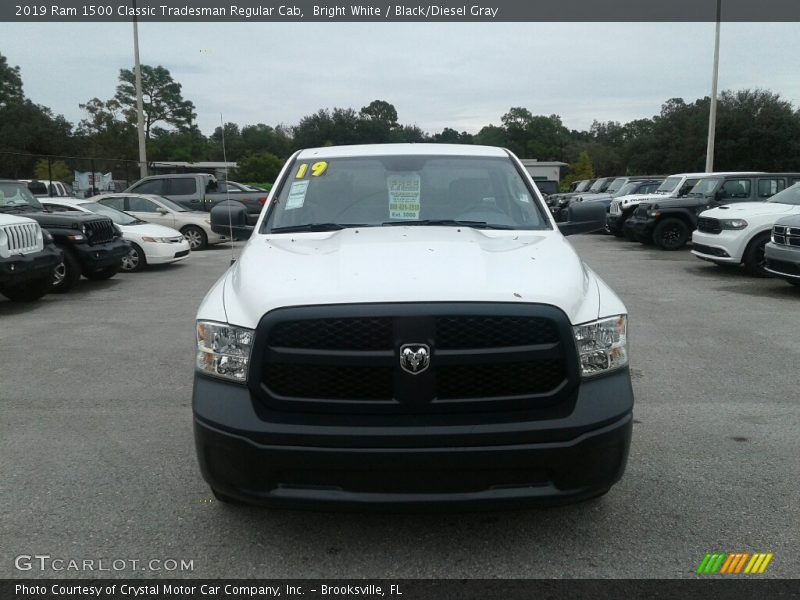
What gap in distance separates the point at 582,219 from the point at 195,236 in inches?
574

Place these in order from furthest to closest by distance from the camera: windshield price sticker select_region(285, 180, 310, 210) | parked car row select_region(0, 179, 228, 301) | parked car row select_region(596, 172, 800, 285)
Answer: parked car row select_region(596, 172, 800, 285) < parked car row select_region(0, 179, 228, 301) < windshield price sticker select_region(285, 180, 310, 210)

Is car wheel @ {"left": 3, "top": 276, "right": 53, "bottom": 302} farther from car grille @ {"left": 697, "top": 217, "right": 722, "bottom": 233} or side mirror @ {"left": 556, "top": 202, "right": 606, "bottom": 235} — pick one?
car grille @ {"left": 697, "top": 217, "right": 722, "bottom": 233}

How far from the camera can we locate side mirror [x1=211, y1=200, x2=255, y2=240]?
4.86m

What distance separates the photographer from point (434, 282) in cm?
301

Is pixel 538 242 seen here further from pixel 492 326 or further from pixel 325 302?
pixel 325 302

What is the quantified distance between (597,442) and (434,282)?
35.8 inches

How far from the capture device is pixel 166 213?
17.3m

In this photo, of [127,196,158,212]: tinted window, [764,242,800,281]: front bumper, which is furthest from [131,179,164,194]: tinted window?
[764,242,800,281]: front bumper

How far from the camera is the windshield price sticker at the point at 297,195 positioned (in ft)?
14.7

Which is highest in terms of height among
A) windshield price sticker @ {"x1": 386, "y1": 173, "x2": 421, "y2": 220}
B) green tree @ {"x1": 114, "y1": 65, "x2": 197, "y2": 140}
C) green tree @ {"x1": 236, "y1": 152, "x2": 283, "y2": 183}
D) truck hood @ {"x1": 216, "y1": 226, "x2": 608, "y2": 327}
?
green tree @ {"x1": 114, "y1": 65, "x2": 197, "y2": 140}

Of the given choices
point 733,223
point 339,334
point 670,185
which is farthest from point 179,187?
point 339,334

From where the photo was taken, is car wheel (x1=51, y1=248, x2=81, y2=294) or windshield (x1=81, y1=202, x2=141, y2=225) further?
windshield (x1=81, y1=202, x2=141, y2=225)

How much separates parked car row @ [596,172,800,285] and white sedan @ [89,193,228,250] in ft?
32.8

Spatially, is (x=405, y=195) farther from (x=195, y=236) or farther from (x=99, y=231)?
(x=195, y=236)
